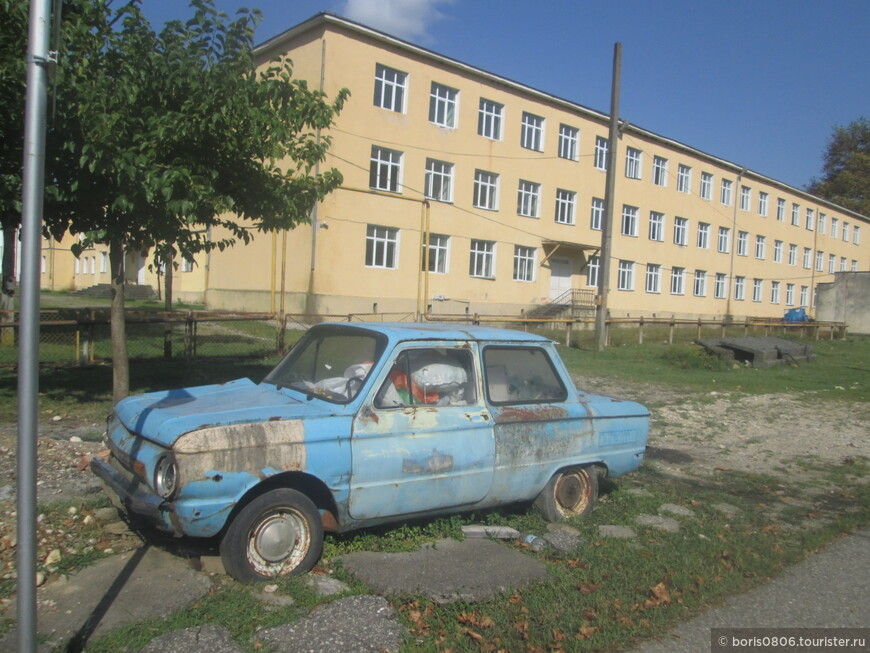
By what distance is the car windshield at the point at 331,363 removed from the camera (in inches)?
195

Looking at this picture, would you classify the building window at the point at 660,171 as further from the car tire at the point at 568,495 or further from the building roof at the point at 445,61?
the car tire at the point at 568,495

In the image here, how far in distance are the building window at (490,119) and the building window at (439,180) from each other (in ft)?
7.70

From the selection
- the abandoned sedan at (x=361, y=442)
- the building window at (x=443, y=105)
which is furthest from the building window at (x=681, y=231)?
the abandoned sedan at (x=361, y=442)

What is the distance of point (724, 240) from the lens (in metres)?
44.8

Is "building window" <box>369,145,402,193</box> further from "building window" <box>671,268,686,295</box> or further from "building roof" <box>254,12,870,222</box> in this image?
"building window" <box>671,268,686,295</box>

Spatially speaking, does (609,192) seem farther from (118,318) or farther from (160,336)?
(118,318)

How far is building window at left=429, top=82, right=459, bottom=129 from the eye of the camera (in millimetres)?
28469

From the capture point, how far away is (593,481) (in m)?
5.93

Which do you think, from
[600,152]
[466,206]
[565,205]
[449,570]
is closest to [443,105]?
[466,206]

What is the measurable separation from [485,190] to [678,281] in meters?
16.3

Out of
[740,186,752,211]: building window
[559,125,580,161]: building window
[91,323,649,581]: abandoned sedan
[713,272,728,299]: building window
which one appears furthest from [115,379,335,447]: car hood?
[740,186,752,211]: building window

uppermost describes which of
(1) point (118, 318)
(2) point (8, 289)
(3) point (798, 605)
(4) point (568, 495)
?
(2) point (8, 289)

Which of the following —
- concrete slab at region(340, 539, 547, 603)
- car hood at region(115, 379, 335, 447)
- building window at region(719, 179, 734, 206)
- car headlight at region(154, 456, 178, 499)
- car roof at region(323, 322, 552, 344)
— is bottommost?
concrete slab at region(340, 539, 547, 603)

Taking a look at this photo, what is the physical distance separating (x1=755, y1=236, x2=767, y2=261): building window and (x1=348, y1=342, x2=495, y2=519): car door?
156 ft
